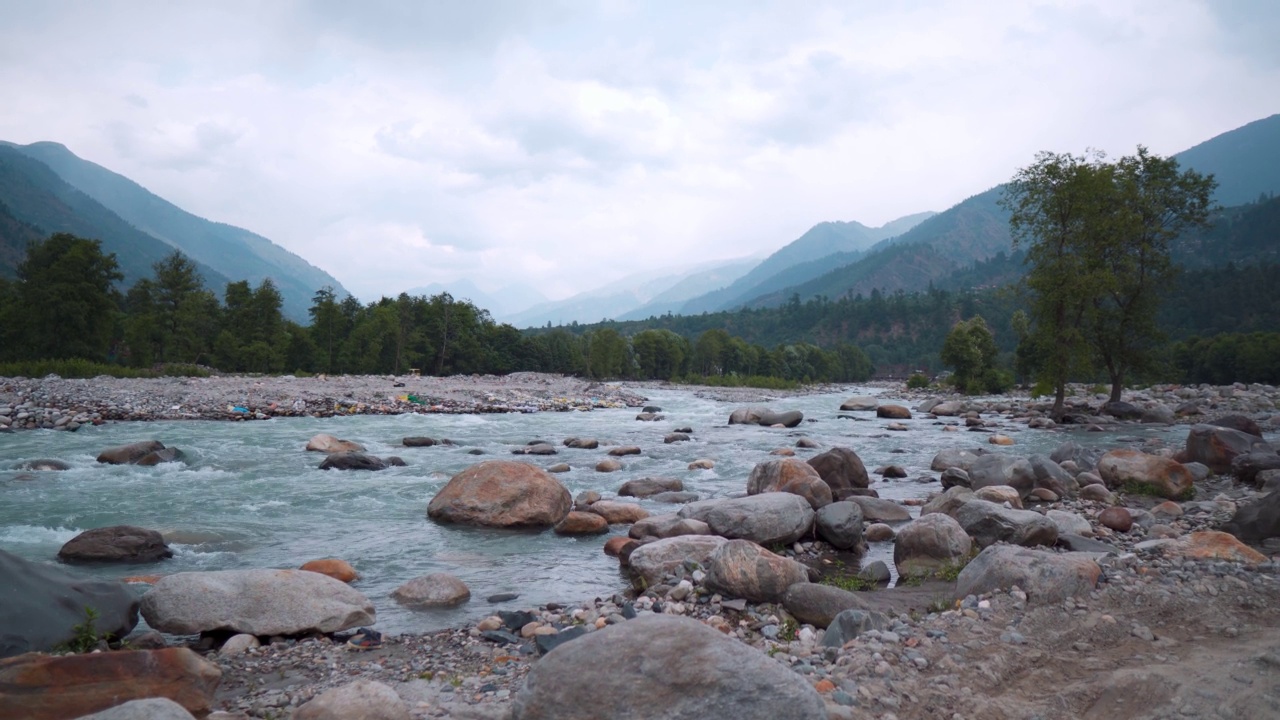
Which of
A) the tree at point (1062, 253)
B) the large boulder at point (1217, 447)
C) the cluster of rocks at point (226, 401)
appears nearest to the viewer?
the large boulder at point (1217, 447)

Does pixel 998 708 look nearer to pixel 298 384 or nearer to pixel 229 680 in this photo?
pixel 229 680

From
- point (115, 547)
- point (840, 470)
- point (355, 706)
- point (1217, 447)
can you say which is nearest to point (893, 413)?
point (1217, 447)

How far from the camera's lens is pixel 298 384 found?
4212cm

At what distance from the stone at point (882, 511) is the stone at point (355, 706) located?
386 inches

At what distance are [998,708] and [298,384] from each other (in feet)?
146

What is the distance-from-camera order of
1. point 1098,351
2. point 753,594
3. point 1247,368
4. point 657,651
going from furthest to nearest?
point 1247,368 < point 1098,351 < point 753,594 < point 657,651

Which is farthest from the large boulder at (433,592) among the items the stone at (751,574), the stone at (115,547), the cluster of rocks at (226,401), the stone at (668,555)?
the cluster of rocks at (226,401)

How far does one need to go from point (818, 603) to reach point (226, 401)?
31152 mm

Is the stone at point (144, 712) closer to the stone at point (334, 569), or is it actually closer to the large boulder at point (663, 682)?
the large boulder at point (663, 682)

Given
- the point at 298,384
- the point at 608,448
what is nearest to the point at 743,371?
the point at 298,384

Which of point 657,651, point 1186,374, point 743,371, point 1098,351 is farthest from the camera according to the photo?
point 743,371

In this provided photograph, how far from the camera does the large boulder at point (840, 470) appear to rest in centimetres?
1523

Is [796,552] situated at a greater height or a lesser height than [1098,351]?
lesser

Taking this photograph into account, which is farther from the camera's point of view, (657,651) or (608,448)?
(608,448)
